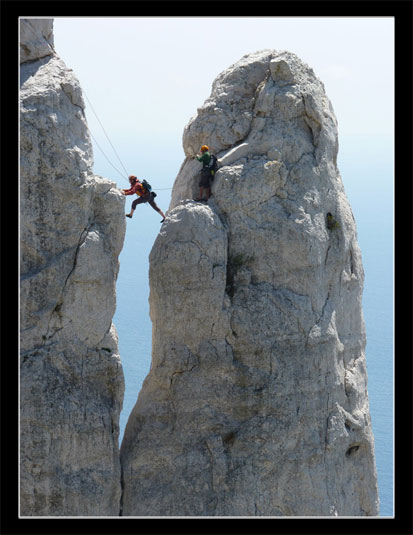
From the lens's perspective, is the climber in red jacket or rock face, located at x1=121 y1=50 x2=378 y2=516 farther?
the climber in red jacket

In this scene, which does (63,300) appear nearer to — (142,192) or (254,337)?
(142,192)

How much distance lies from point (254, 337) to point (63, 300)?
3.75 m

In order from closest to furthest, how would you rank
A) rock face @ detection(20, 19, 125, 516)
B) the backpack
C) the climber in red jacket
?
rock face @ detection(20, 19, 125, 516), the backpack, the climber in red jacket

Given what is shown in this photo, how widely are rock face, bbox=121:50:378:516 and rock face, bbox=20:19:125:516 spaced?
3.76 feet

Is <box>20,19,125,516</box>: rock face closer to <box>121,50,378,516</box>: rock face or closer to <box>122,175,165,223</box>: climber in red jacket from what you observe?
<box>121,50,378,516</box>: rock face

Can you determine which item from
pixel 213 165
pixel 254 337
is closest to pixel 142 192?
pixel 213 165

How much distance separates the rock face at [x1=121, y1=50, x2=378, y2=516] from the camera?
73.2 feet

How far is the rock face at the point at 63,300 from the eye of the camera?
2098 centimetres

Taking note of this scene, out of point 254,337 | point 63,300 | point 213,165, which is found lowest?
point 254,337

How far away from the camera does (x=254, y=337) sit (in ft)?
73.8

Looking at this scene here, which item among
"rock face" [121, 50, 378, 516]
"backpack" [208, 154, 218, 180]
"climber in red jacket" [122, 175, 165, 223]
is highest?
"backpack" [208, 154, 218, 180]

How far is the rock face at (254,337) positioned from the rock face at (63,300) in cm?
115

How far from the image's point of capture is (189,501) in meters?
22.2

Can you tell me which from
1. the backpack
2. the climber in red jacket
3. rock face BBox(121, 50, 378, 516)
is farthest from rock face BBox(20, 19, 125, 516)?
the backpack
